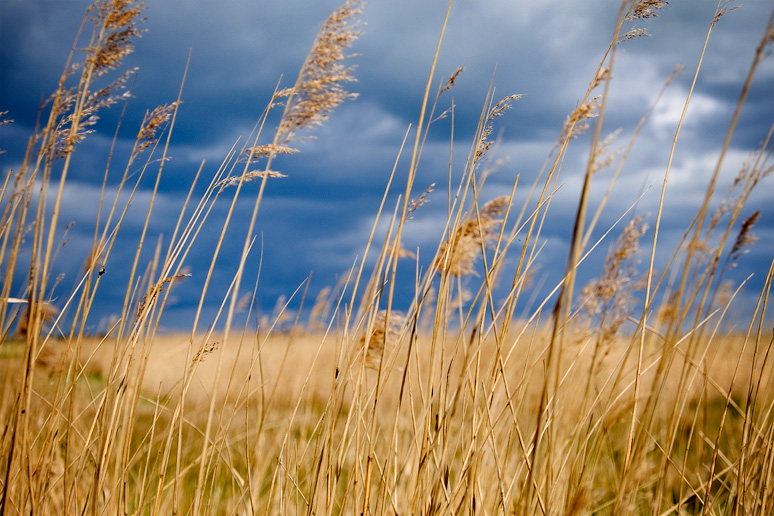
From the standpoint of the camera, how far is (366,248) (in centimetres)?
165

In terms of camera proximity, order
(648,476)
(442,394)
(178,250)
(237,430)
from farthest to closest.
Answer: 1. (237,430)
2. (648,476)
3. (178,250)
4. (442,394)

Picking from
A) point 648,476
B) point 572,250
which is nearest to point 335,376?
point 572,250

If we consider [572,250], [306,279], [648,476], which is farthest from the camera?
[648,476]

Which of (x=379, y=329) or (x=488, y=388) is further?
(x=379, y=329)

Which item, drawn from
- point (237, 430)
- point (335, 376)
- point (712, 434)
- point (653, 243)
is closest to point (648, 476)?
point (712, 434)

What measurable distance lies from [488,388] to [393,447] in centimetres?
36

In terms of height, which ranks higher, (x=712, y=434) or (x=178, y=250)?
(x=178, y=250)

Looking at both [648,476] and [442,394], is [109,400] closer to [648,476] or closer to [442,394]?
[442,394]

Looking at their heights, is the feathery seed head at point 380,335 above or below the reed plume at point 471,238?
below

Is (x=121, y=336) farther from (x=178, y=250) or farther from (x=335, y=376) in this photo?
(x=335, y=376)

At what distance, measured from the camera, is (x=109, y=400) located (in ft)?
5.03

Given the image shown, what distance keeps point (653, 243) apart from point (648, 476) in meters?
2.94

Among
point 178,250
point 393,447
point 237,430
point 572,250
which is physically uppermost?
point 572,250

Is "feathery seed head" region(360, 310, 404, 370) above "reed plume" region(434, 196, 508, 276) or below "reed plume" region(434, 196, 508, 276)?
below
